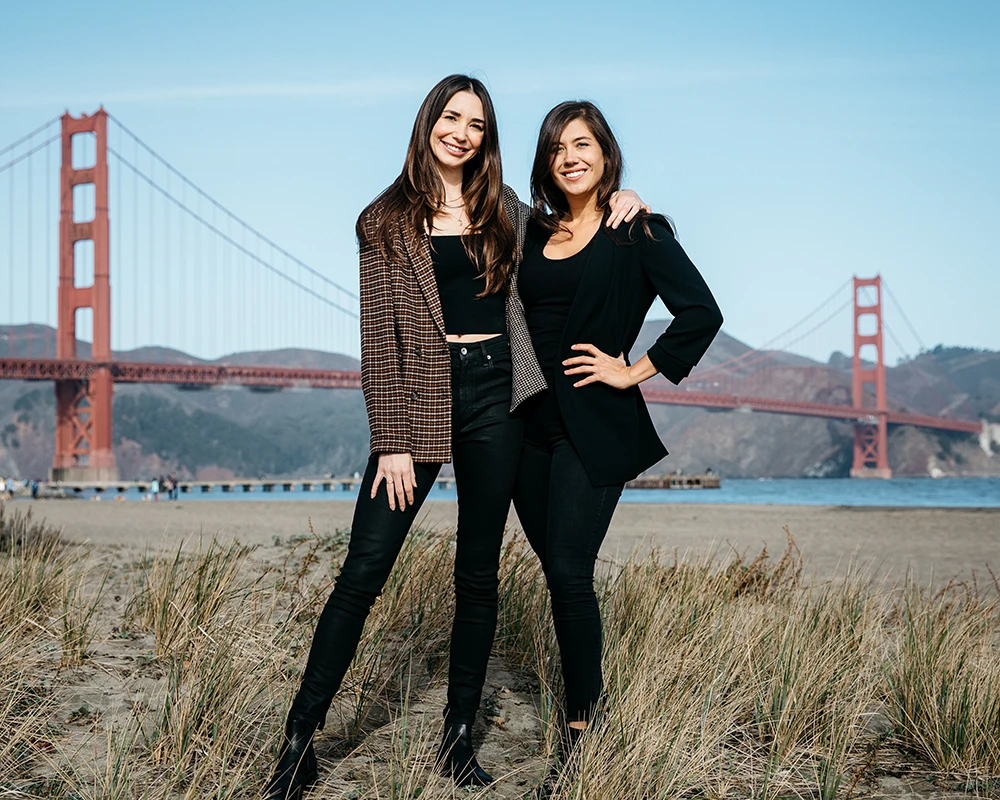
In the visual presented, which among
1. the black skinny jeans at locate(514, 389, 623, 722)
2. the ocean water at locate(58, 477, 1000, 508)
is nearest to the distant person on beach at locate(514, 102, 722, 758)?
the black skinny jeans at locate(514, 389, 623, 722)

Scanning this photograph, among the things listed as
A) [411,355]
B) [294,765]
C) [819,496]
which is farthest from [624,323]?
[819,496]

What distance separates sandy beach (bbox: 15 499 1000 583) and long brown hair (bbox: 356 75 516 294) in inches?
125

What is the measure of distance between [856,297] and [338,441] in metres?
67.8

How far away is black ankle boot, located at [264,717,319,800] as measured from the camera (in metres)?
2.09

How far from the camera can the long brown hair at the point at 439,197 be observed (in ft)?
7.70

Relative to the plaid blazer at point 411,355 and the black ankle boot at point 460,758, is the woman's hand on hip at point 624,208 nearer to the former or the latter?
the plaid blazer at point 411,355

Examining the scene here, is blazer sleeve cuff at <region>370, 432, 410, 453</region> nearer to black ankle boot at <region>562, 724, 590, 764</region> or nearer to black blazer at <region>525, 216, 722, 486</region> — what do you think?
black blazer at <region>525, 216, 722, 486</region>

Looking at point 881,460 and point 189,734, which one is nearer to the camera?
point 189,734

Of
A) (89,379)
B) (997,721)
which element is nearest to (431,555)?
(997,721)

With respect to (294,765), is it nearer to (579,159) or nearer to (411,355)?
(411,355)

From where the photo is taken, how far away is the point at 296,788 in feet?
6.91

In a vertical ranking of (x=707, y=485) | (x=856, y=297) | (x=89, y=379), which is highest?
(x=856, y=297)

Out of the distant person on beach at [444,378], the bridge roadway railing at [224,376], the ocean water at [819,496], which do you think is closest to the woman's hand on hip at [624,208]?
the distant person on beach at [444,378]

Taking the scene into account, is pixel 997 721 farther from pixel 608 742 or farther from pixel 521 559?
pixel 521 559
